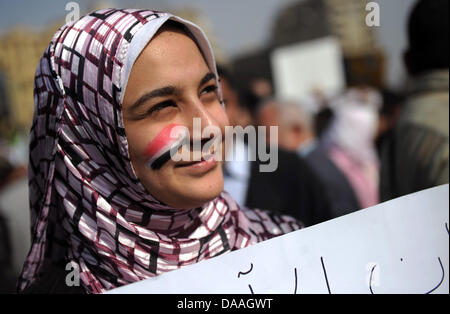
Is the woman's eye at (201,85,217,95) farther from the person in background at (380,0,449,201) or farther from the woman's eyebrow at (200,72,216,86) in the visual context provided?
the person in background at (380,0,449,201)

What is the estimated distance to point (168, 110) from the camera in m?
0.94

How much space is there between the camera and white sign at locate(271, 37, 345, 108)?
30.6ft

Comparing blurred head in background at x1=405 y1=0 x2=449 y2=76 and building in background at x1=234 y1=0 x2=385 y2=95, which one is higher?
blurred head in background at x1=405 y1=0 x2=449 y2=76

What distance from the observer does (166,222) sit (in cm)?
102

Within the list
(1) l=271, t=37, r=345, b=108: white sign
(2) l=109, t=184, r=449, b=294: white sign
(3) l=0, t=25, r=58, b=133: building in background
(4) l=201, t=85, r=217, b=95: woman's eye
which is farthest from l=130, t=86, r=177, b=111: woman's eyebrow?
(1) l=271, t=37, r=345, b=108: white sign

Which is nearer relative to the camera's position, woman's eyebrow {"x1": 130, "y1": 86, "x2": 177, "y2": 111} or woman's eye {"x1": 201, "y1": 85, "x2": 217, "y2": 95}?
woman's eyebrow {"x1": 130, "y1": 86, "x2": 177, "y2": 111}

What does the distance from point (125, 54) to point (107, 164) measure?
10.4 inches

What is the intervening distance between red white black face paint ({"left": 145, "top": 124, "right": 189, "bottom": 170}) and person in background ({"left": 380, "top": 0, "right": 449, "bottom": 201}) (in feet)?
2.93

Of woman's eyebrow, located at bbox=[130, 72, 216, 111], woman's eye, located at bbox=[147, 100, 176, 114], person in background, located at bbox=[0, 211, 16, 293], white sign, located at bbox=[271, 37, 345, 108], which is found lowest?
white sign, located at bbox=[271, 37, 345, 108]

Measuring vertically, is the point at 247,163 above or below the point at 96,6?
below

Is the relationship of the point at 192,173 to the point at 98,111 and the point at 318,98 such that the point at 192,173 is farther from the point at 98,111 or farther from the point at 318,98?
the point at 318,98

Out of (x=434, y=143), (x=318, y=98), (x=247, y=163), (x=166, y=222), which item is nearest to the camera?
(x=166, y=222)

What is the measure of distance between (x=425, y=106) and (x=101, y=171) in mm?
1176

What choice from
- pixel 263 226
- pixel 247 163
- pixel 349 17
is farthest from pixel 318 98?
pixel 349 17
